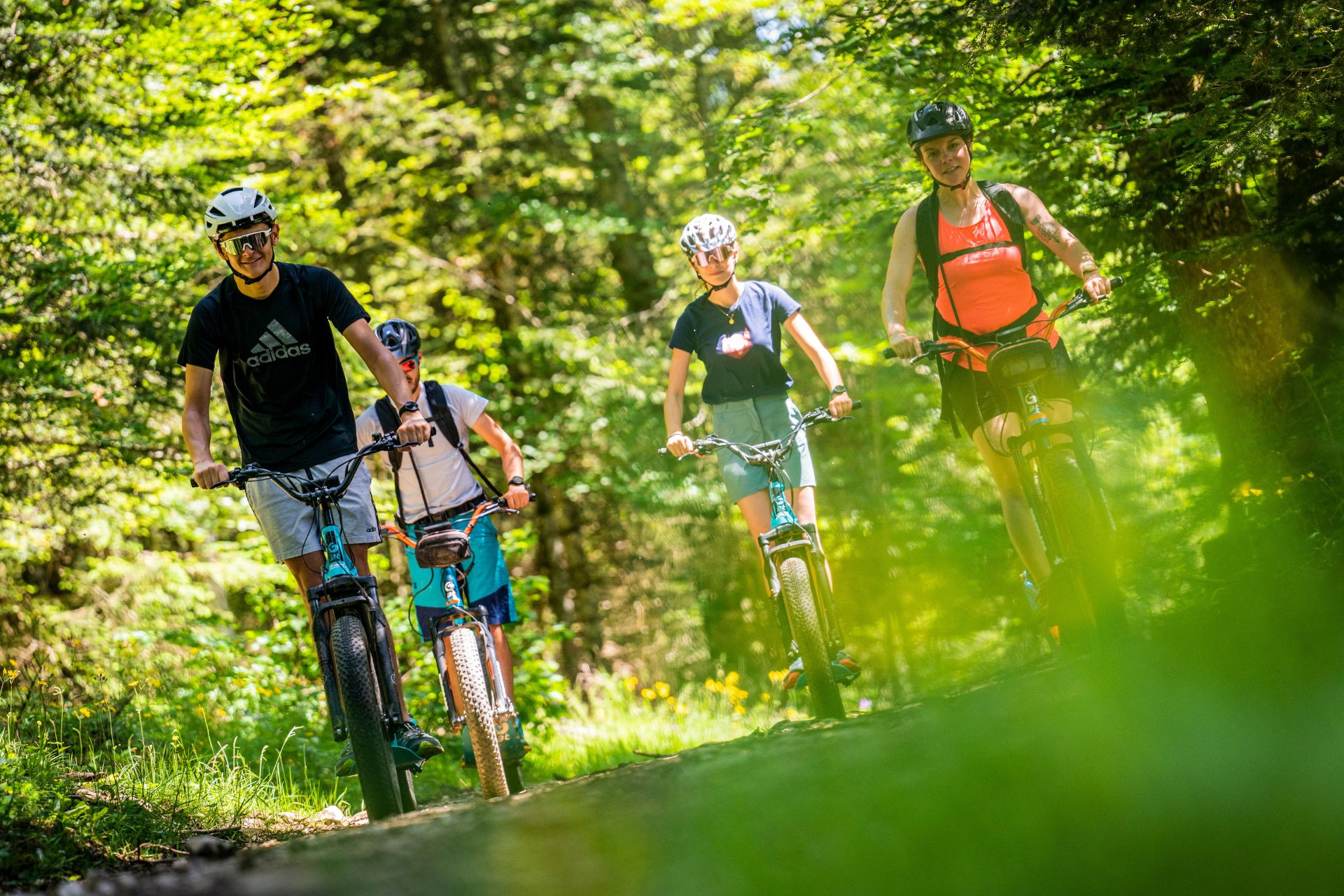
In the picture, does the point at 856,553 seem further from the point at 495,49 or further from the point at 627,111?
the point at 495,49

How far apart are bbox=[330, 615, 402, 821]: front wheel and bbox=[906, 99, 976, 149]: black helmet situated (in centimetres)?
358

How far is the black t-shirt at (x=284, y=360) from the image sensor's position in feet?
17.4

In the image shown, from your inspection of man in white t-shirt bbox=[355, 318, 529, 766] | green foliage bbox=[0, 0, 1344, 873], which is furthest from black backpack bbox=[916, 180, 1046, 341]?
man in white t-shirt bbox=[355, 318, 529, 766]

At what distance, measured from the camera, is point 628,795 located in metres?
4.02

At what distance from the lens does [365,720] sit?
4.88 metres

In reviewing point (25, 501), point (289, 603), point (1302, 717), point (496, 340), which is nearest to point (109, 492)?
point (25, 501)

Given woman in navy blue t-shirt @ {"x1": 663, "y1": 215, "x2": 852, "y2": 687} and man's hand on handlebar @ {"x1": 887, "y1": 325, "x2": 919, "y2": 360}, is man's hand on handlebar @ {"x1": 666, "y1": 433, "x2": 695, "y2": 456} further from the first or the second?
man's hand on handlebar @ {"x1": 887, "y1": 325, "x2": 919, "y2": 360}

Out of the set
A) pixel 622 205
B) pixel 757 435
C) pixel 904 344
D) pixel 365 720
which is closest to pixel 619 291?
pixel 622 205

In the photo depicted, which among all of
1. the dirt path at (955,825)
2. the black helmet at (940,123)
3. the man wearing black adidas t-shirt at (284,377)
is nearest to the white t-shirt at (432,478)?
the man wearing black adidas t-shirt at (284,377)

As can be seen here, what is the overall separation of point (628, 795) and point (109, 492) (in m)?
8.20

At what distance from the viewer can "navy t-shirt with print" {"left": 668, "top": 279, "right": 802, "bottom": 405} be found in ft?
21.5

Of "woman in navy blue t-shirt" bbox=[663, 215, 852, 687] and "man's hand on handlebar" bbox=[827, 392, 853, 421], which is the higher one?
"woman in navy blue t-shirt" bbox=[663, 215, 852, 687]

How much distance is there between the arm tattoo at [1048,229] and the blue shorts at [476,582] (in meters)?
3.36

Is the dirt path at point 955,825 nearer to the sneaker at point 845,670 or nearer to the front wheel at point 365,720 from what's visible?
the front wheel at point 365,720
